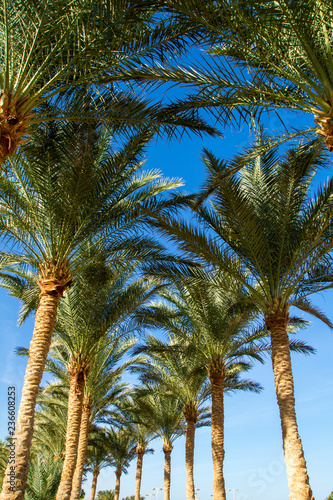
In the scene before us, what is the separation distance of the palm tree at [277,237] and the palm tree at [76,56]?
213cm

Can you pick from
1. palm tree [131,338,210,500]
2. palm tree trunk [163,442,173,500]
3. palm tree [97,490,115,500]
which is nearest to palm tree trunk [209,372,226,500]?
palm tree [131,338,210,500]

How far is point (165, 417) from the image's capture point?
21.6 metres

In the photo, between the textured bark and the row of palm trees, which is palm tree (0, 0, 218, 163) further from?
the textured bark

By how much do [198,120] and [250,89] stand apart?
1040 mm

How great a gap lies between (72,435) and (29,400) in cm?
481

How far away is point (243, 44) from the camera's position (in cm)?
602

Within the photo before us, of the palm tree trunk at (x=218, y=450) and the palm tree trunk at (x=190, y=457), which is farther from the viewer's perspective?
the palm tree trunk at (x=190, y=457)

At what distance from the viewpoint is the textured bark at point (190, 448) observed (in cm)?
1653

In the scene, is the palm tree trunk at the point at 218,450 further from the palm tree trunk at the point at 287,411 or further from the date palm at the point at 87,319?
the palm tree trunk at the point at 287,411

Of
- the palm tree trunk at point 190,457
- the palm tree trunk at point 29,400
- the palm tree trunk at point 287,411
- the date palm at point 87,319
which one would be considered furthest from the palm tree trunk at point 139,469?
the palm tree trunk at point 29,400

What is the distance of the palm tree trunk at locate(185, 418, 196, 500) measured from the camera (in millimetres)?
A: 16500

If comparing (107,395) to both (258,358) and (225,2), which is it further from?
(225,2)

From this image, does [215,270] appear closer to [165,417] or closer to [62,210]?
[62,210]

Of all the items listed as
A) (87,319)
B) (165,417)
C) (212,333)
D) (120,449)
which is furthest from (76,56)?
(120,449)
